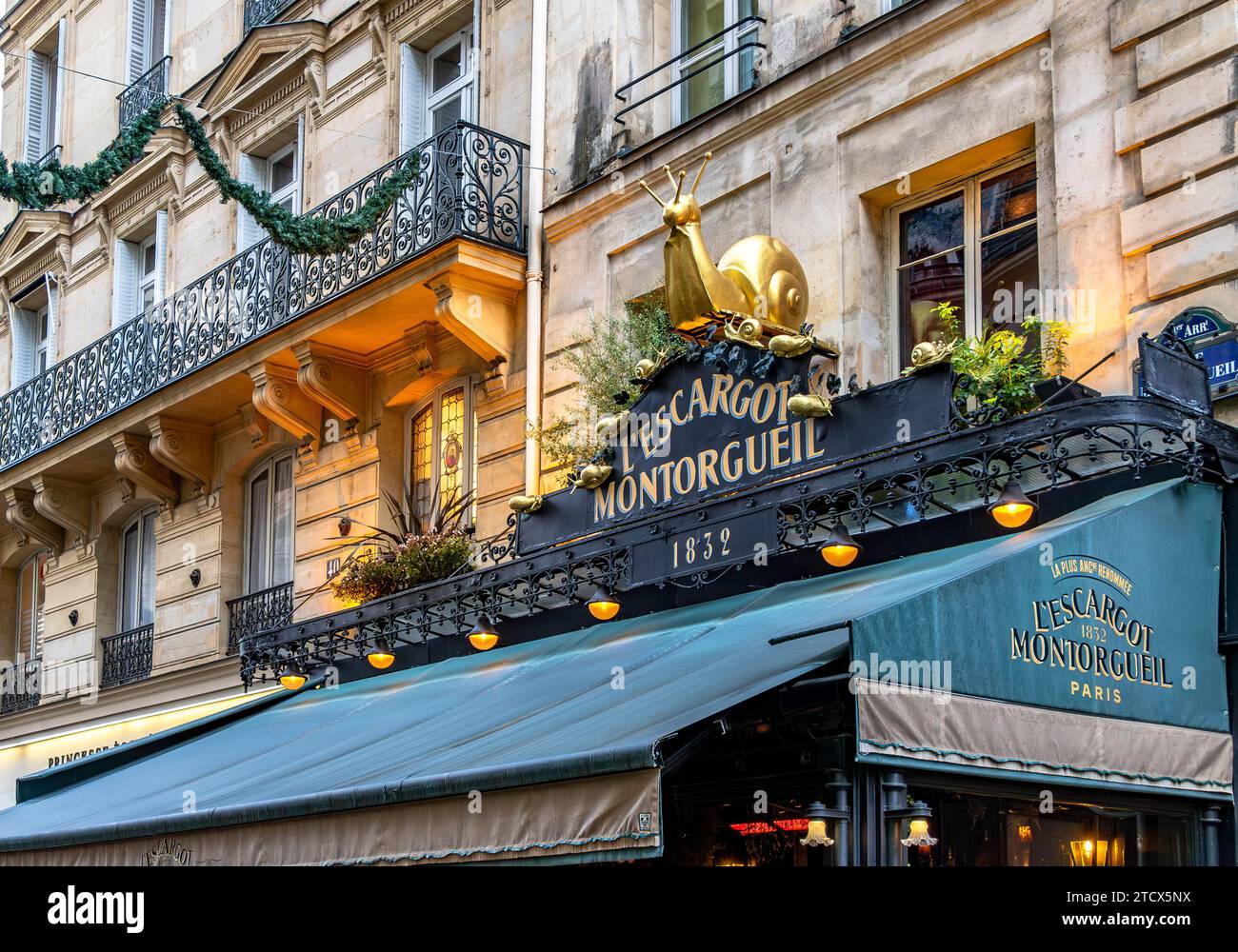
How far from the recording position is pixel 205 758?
35.7 feet

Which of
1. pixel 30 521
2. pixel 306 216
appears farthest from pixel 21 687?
pixel 306 216

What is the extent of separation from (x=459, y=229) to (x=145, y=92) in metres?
8.35

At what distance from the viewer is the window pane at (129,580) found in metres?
17.8

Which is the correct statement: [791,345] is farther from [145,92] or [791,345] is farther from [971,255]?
[145,92]

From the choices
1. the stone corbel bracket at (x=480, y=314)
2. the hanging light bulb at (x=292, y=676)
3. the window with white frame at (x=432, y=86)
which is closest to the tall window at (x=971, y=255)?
the stone corbel bracket at (x=480, y=314)

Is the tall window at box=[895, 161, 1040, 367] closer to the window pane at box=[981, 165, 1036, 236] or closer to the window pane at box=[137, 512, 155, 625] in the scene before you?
the window pane at box=[981, 165, 1036, 236]

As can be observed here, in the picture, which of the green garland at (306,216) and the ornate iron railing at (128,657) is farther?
the ornate iron railing at (128,657)

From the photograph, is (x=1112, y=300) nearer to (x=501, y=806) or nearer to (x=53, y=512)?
(x=501, y=806)

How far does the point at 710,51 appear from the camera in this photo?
12.0 metres

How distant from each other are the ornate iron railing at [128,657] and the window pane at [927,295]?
984 centimetres

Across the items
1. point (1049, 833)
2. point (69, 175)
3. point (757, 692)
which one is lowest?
point (1049, 833)

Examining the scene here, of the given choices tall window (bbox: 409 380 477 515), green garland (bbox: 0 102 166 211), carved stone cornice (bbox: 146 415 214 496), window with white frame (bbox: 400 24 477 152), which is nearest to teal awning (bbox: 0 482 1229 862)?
tall window (bbox: 409 380 477 515)

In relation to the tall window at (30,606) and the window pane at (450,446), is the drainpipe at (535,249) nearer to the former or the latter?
the window pane at (450,446)
